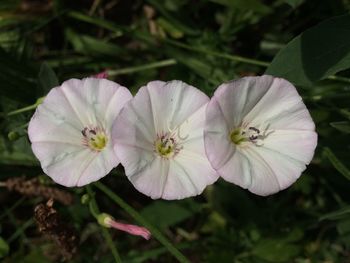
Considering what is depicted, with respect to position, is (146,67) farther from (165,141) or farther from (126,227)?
(126,227)

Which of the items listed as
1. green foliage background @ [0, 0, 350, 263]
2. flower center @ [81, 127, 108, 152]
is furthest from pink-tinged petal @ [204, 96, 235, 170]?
green foliage background @ [0, 0, 350, 263]

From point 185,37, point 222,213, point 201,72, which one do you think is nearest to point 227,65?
point 201,72

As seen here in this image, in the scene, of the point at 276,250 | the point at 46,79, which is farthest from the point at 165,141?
the point at 276,250

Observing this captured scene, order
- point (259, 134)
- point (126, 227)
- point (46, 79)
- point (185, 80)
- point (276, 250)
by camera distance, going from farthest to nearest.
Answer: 1. point (185, 80)
2. point (276, 250)
3. point (46, 79)
4. point (259, 134)
5. point (126, 227)

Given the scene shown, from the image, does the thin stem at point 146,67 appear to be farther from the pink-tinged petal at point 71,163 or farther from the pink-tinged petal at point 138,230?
the pink-tinged petal at point 138,230

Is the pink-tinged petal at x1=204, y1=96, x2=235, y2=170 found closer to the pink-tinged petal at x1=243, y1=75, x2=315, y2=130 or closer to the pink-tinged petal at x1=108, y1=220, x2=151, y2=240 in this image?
the pink-tinged petal at x1=243, y1=75, x2=315, y2=130
